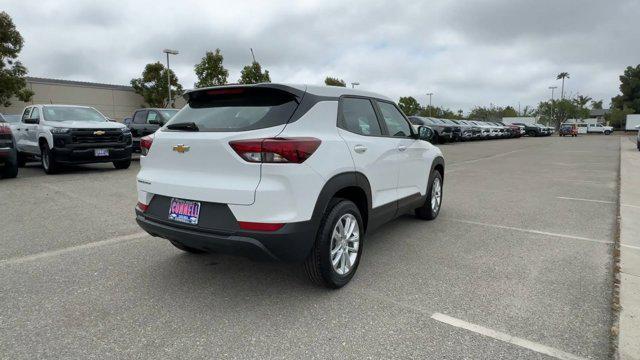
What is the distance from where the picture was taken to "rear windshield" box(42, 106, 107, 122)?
10594mm

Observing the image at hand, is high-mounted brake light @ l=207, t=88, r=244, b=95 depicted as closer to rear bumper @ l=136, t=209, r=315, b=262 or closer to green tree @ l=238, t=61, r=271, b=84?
rear bumper @ l=136, t=209, r=315, b=262

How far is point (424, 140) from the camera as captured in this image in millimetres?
Result: 5488

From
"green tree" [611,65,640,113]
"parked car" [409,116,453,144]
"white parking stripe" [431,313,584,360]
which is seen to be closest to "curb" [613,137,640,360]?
"white parking stripe" [431,313,584,360]

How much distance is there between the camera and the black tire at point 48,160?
9.95 m

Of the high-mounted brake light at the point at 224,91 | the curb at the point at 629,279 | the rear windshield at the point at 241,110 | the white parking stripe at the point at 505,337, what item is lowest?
the white parking stripe at the point at 505,337

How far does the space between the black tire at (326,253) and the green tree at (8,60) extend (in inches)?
1180

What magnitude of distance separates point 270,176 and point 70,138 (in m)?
8.86

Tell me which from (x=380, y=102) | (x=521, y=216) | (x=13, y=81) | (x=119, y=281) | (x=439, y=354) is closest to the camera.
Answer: (x=439, y=354)

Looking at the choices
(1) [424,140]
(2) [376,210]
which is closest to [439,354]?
(2) [376,210]

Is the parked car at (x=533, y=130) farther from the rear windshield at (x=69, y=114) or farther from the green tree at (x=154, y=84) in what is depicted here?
the rear windshield at (x=69, y=114)

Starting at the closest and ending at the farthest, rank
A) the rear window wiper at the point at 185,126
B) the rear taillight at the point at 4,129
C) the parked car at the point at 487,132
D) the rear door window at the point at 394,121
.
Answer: the rear window wiper at the point at 185,126 < the rear door window at the point at 394,121 < the rear taillight at the point at 4,129 < the parked car at the point at 487,132

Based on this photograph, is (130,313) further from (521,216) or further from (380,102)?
(521,216)

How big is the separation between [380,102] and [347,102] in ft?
2.86

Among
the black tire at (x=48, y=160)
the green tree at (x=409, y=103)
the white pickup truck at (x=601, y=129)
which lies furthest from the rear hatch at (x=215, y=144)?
the white pickup truck at (x=601, y=129)
